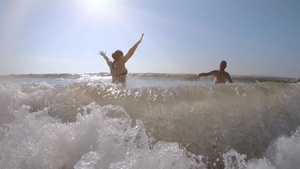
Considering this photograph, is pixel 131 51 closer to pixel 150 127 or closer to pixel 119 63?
pixel 119 63

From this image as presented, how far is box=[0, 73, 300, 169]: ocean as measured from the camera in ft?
8.23

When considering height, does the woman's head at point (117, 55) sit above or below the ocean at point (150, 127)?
above

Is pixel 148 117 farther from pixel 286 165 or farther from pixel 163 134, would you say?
pixel 286 165

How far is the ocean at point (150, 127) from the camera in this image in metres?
2.51

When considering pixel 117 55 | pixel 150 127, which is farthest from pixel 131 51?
pixel 150 127

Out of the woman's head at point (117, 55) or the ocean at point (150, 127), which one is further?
the woman's head at point (117, 55)

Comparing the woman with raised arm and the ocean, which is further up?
the woman with raised arm

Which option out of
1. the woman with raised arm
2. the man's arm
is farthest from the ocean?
the man's arm

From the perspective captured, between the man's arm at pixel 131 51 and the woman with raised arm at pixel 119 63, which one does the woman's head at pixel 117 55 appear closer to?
the woman with raised arm at pixel 119 63

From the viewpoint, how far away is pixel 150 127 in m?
3.51

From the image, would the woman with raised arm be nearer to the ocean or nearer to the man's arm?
the man's arm

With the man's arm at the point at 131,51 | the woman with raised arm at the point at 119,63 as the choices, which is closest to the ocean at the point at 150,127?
the woman with raised arm at the point at 119,63

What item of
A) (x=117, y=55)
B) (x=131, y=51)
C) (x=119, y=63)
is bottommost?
(x=119, y=63)

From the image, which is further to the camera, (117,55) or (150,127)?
(117,55)
